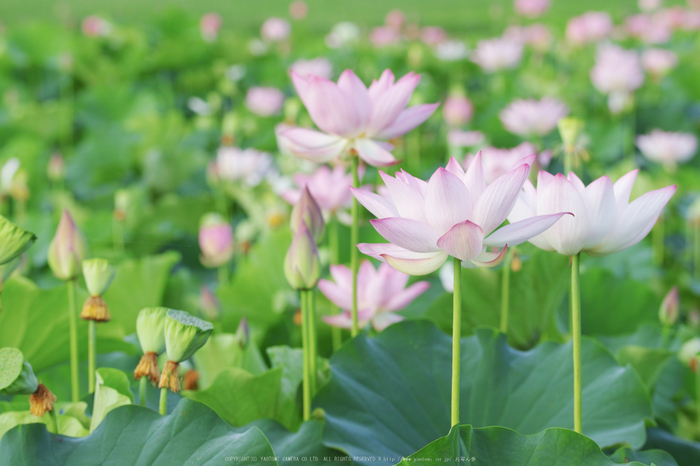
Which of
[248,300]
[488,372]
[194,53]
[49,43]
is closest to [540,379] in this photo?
[488,372]

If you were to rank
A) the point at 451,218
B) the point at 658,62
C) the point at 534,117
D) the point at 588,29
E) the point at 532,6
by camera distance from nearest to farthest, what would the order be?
1. the point at 451,218
2. the point at 534,117
3. the point at 658,62
4. the point at 588,29
5. the point at 532,6

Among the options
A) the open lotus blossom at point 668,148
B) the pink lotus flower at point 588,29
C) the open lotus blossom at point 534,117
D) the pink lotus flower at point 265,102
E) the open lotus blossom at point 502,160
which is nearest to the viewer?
the open lotus blossom at point 502,160

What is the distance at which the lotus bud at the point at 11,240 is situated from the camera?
20.0 inches

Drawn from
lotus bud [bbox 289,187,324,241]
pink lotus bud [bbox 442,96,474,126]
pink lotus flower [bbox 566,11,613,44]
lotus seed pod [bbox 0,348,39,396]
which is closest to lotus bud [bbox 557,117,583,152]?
lotus bud [bbox 289,187,324,241]

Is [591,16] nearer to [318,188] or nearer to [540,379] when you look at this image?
[318,188]

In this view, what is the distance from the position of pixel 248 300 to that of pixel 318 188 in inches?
12.6

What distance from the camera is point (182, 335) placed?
1.62 ft

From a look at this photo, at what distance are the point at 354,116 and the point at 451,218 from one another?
9.4 inches

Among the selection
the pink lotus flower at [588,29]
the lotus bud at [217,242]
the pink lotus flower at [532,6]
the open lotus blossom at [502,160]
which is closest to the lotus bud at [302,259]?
the open lotus blossom at [502,160]

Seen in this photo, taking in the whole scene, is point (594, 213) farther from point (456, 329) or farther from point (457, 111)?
point (457, 111)

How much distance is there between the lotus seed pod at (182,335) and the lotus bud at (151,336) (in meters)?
0.03

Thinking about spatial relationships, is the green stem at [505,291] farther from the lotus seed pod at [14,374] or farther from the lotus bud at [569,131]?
the lotus seed pod at [14,374]

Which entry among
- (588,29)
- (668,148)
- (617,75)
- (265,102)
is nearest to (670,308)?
(668,148)

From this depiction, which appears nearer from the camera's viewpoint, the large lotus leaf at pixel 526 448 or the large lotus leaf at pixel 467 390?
the large lotus leaf at pixel 526 448
